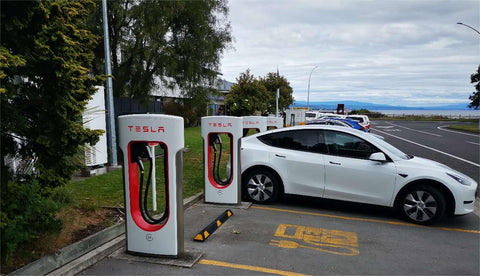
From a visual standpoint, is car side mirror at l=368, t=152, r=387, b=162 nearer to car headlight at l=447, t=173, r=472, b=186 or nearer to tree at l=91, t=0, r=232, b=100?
car headlight at l=447, t=173, r=472, b=186

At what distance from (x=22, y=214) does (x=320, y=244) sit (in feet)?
11.5

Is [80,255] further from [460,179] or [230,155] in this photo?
[460,179]

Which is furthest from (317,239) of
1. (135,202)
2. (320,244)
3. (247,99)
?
(247,99)

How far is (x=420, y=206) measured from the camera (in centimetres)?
554

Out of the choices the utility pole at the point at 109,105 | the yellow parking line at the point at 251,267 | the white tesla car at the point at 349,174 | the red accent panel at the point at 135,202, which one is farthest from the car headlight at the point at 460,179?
the utility pole at the point at 109,105

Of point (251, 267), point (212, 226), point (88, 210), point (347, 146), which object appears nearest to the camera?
point (251, 267)

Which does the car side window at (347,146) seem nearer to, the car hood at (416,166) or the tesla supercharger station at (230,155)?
the car hood at (416,166)

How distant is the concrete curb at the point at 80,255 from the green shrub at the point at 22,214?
245 millimetres

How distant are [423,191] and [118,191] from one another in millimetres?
5390

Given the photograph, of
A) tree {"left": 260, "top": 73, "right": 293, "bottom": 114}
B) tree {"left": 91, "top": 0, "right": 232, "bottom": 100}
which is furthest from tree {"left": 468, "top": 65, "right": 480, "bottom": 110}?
tree {"left": 91, "top": 0, "right": 232, "bottom": 100}

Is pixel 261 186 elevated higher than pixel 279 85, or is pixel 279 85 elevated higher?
pixel 279 85

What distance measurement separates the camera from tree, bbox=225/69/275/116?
81.7 ft

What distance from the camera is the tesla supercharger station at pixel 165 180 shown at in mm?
3904

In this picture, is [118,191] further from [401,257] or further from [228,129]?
[401,257]
